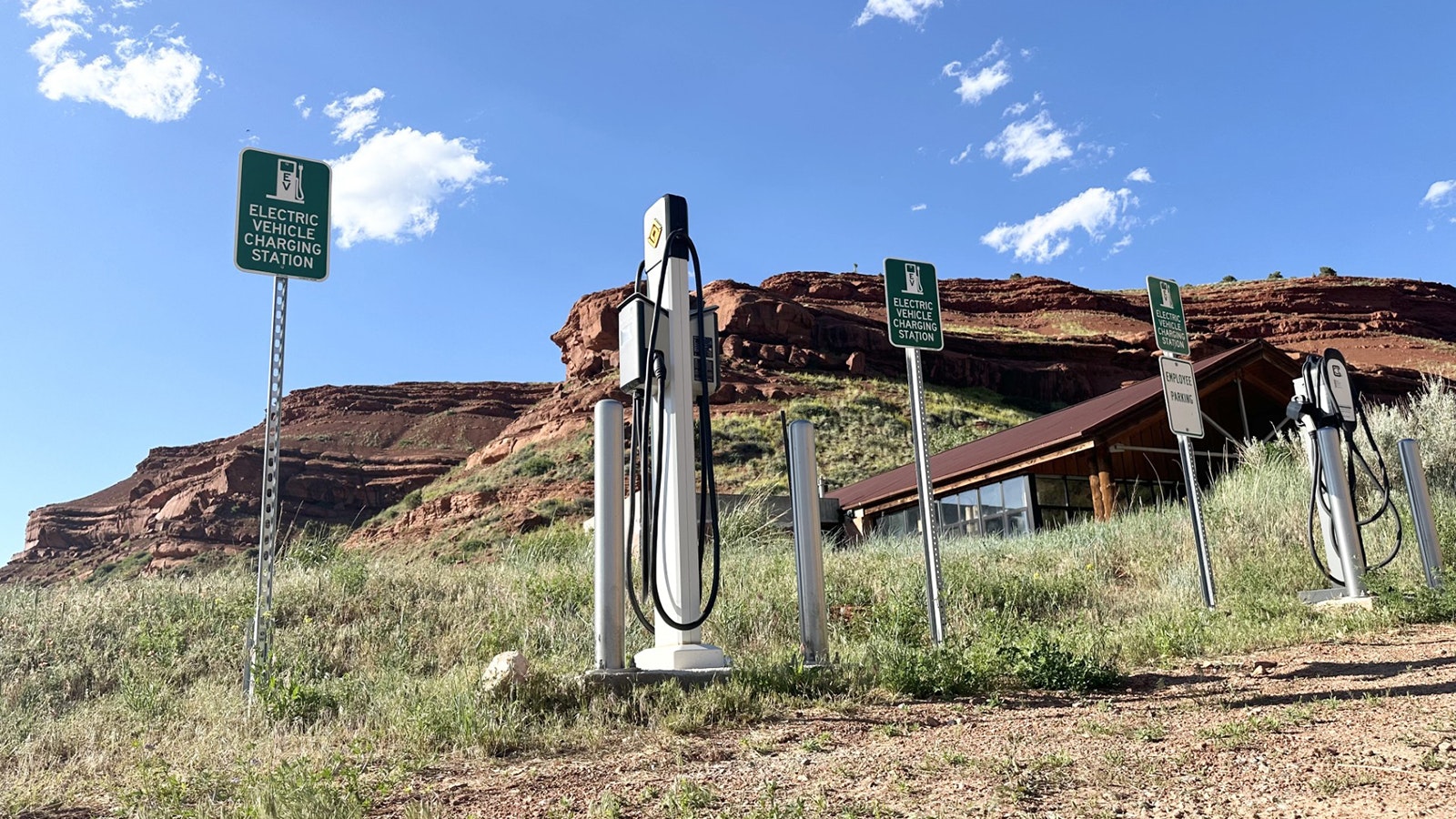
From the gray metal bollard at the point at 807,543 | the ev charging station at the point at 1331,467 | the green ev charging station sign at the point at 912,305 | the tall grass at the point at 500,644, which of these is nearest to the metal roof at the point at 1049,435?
the tall grass at the point at 500,644

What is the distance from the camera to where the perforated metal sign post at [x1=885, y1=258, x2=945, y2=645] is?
25.1 feet

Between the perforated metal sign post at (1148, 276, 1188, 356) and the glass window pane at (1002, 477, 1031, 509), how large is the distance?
996 centimetres

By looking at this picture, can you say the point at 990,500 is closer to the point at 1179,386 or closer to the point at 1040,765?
the point at 1179,386

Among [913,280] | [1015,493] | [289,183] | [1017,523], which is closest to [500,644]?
[289,183]

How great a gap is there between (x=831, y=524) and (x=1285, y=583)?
1486 centimetres

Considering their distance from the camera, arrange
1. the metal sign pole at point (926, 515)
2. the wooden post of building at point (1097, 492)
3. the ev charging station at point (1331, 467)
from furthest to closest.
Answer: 1. the wooden post of building at point (1097, 492)
2. the ev charging station at point (1331, 467)
3. the metal sign pole at point (926, 515)

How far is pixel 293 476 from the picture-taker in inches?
2891

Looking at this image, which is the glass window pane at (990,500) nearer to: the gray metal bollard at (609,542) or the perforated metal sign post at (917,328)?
the perforated metal sign post at (917,328)

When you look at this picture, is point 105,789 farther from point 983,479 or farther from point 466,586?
point 983,479

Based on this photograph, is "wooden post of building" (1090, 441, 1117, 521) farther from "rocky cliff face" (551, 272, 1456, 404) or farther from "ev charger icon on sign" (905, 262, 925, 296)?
"rocky cliff face" (551, 272, 1456, 404)

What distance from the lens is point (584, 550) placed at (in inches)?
441

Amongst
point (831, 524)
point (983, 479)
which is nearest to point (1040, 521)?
point (983, 479)

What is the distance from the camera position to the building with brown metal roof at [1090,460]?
18469 mm

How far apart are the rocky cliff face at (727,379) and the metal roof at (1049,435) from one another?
25.8m
